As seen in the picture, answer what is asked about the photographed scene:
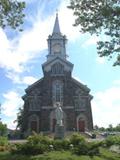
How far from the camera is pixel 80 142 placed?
24.5 m

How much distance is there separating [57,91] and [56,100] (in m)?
1.60

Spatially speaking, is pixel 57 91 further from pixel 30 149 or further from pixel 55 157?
pixel 55 157

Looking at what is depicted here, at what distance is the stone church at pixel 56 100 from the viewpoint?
5875 cm

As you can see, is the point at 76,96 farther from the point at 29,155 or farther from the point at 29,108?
the point at 29,155

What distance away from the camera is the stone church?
2313 inches

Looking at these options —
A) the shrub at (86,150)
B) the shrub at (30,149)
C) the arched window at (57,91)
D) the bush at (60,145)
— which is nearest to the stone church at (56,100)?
the arched window at (57,91)

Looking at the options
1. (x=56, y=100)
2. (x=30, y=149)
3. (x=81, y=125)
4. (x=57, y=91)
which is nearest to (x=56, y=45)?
(x=57, y=91)

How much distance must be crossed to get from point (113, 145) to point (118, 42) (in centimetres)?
783

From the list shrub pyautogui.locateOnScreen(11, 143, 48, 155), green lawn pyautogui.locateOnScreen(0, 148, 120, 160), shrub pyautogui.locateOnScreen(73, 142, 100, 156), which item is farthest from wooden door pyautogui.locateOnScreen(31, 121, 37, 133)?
green lawn pyautogui.locateOnScreen(0, 148, 120, 160)

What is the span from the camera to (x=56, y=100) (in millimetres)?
60156

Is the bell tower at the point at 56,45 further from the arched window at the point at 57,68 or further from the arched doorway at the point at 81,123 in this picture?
the arched doorway at the point at 81,123

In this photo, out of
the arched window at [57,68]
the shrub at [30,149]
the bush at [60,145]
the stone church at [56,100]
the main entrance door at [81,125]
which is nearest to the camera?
the shrub at [30,149]

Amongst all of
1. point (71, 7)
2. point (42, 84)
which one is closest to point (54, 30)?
point (42, 84)

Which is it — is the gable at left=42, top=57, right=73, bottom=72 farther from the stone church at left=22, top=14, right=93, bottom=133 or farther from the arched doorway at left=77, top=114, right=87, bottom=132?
the arched doorway at left=77, top=114, right=87, bottom=132
